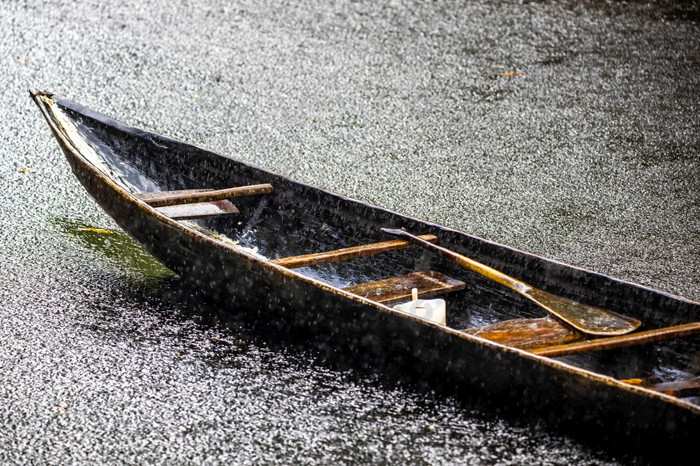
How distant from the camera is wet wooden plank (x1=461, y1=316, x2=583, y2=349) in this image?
3852mm

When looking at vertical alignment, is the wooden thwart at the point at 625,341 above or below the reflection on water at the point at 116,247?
above

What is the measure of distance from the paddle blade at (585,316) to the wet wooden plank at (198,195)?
1.84 meters

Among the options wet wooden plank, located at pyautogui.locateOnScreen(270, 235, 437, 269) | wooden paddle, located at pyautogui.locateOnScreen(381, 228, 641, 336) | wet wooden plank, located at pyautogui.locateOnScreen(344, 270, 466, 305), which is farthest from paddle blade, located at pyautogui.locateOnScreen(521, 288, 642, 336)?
wet wooden plank, located at pyautogui.locateOnScreen(270, 235, 437, 269)

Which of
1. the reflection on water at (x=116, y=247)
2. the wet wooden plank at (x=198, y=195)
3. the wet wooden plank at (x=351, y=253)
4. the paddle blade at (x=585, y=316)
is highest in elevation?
the wet wooden plank at (x=198, y=195)

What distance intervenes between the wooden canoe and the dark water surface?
22 cm

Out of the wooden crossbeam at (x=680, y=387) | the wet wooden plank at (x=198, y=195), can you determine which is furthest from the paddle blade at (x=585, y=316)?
the wet wooden plank at (x=198, y=195)

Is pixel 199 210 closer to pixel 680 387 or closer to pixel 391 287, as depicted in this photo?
pixel 391 287

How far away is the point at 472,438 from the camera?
3572mm

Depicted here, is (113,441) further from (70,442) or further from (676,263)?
(676,263)

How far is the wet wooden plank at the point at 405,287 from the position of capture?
4.28 m

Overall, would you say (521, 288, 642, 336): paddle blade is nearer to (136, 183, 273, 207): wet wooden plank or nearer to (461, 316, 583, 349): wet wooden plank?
(461, 316, 583, 349): wet wooden plank

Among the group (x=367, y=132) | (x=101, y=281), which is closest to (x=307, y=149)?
(x=367, y=132)

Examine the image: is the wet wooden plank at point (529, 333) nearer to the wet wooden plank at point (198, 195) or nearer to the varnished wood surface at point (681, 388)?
the varnished wood surface at point (681, 388)

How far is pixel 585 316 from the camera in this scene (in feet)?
12.8
